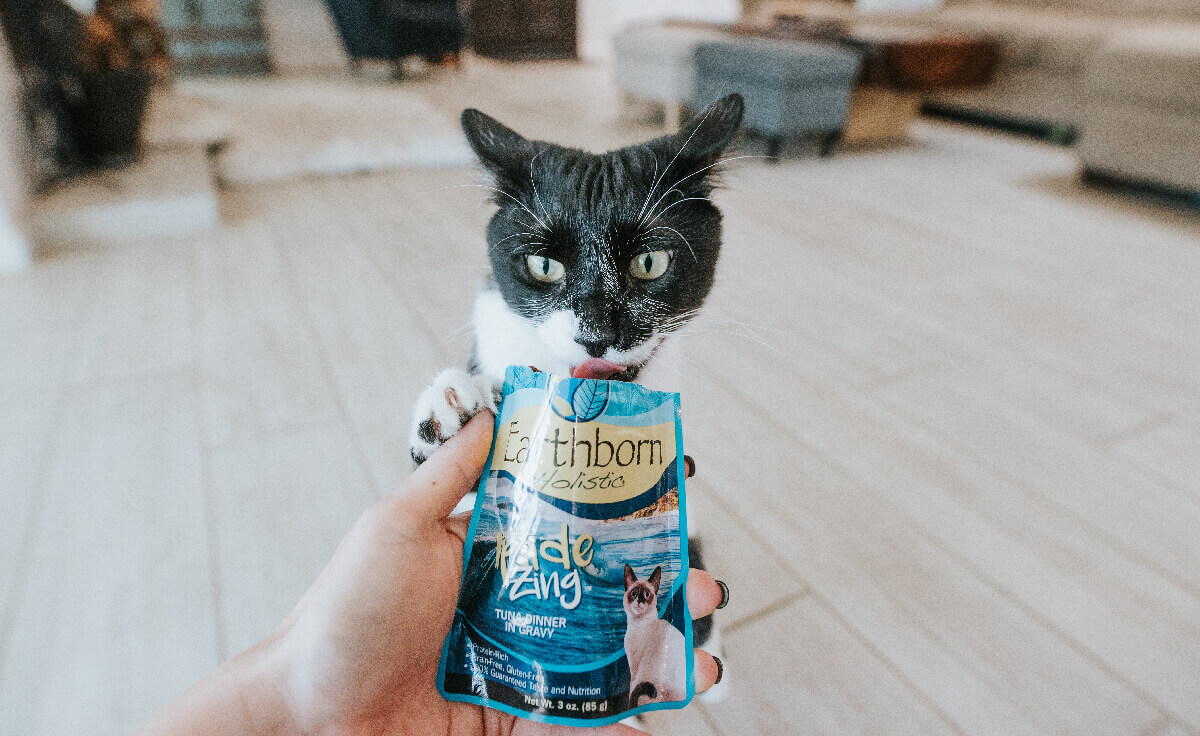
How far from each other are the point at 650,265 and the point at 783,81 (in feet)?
8.77

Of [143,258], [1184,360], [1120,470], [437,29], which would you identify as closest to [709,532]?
[1120,470]

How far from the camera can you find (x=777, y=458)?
4.23ft

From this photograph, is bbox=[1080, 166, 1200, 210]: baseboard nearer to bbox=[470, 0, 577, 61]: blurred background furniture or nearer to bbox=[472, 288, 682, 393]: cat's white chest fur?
bbox=[472, 288, 682, 393]: cat's white chest fur

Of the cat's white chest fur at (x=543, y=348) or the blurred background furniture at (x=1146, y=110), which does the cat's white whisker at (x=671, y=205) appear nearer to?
the cat's white chest fur at (x=543, y=348)

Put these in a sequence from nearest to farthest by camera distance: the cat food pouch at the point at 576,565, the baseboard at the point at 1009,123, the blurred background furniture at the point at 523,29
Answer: the cat food pouch at the point at 576,565
the baseboard at the point at 1009,123
the blurred background furniture at the point at 523,29

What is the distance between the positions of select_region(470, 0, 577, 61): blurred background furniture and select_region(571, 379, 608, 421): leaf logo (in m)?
7.11

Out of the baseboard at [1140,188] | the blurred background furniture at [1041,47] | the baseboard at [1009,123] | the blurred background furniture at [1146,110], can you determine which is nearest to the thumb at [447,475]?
the blurred background furniture at [1146,110]

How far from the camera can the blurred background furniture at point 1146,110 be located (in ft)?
8.07

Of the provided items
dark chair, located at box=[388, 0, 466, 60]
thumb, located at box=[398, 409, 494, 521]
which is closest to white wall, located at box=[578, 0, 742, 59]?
dark chair, located at box=[388, 0, 466, 60]

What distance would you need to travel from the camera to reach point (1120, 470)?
1.27 meters

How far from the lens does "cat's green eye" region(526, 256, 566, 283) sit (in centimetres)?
71

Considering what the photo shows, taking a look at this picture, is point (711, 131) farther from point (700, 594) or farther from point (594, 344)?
point (700, 594)

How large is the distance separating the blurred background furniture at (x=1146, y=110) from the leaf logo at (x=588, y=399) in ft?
10.2

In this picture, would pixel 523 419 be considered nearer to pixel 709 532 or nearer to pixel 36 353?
pixel 709 532
